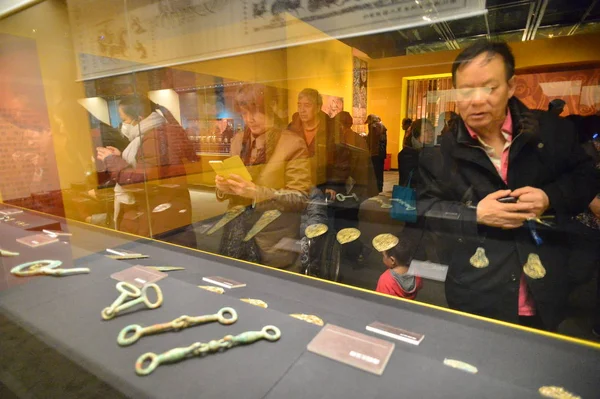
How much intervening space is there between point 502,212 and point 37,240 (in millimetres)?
1671

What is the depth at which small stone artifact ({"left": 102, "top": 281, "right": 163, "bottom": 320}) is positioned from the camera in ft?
2.35

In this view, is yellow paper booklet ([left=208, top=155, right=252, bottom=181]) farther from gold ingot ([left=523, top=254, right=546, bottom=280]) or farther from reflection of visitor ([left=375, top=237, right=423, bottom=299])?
gold ingot ([left=523, top=254, right=546, bottom=280])

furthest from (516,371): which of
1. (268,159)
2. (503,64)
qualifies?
(268,159)

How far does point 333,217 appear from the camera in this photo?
4.49 ft

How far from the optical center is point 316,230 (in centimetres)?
138

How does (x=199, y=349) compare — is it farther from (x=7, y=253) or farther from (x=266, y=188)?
(x=7, y=253)

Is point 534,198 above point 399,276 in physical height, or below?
above

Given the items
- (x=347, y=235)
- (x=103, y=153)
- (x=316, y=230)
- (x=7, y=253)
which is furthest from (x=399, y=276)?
(x=103, y=153)

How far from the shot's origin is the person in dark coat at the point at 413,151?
0.98m

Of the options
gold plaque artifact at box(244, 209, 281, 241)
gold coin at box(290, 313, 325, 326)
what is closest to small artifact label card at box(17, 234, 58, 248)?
gold plaque artifact at box(244, 209, 281, 241)

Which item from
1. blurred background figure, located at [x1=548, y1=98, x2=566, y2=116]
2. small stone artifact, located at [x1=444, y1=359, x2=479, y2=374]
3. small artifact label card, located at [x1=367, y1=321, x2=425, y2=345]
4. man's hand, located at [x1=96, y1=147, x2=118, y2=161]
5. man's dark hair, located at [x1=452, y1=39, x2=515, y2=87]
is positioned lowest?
small artifact label card, located at [x1=367, y1=321, x2=425, y2=345]

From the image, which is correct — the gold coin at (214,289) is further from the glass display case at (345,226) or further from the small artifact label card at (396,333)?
the small artifact label card at (396,333)

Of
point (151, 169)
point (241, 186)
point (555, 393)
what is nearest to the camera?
point (555, 393)

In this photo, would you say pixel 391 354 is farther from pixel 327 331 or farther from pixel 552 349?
pixel 552 349
